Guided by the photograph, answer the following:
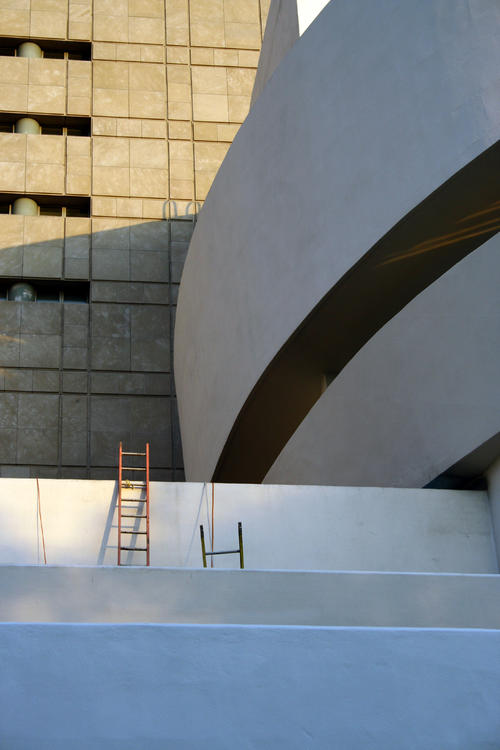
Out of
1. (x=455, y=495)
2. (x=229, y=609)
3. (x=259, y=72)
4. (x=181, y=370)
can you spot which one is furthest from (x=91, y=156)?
(x=229, y=609)

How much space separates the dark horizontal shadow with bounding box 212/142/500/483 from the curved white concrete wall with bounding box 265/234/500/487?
37.4 inches

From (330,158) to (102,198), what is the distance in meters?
12.8

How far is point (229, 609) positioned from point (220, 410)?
24.3ft

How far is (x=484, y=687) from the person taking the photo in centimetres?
516

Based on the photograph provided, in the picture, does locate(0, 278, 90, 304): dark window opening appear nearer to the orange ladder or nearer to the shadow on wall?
the shadow on wall

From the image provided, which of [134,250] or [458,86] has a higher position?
[134,250]

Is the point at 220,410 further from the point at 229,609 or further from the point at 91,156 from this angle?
the point at 91,156

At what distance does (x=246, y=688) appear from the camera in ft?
16.7

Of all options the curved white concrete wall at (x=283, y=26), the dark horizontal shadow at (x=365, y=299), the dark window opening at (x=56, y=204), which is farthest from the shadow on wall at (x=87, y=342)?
the dark horizontal shadow at (x=365, y=299)

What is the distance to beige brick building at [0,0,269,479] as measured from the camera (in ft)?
75.6

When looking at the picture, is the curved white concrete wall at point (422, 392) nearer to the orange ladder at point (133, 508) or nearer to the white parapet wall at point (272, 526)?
the white parapet wall at point (272, 526)

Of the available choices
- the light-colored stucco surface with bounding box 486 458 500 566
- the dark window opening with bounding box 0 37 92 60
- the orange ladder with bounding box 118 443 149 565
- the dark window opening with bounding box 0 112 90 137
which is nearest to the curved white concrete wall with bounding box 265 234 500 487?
the light-colored stucco surface with bounding box 486 458 500 566

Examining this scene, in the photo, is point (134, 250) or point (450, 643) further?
point (134, 250)

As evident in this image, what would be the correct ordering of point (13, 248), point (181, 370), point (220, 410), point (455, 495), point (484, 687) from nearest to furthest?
point (484, 687) < point (455, 495) < point (220, 410) < point (181, 370) < point (13, 248)
